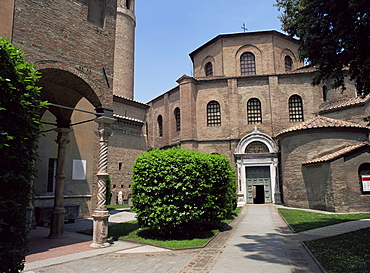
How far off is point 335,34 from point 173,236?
838 centimetres

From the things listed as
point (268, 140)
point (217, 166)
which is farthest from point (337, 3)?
point (268, 140)

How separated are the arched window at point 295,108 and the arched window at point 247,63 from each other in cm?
553

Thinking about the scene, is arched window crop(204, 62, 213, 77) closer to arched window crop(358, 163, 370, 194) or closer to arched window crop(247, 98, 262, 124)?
arched window crop(247, 98, 262, 124)

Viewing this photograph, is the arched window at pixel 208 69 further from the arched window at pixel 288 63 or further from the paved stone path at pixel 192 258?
the paved stone path at pixel 192 258

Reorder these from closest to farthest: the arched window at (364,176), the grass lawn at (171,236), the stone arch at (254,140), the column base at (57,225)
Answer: the grass lawn at (171,236)
the column base at (57,225)
the arched window at (364,176)
the stone arch at (254,140)

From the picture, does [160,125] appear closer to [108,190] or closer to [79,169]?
[108,190]

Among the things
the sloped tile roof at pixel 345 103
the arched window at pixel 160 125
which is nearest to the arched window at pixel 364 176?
the sloped tile roof at pixel 345 103

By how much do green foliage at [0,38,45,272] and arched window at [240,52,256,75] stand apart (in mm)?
27679

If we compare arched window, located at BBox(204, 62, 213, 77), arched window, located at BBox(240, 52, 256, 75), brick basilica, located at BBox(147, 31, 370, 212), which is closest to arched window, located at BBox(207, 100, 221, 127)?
brick basilica, located at BBox(147, 31, 370, 212)

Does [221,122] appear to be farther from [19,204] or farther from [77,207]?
[19,204]

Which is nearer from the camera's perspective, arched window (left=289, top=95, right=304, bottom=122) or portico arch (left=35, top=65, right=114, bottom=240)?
portico arch (left=35, top=65, right=114, bottom=240)

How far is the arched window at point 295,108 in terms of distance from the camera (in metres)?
26.4

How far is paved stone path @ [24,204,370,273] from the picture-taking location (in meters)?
6.09

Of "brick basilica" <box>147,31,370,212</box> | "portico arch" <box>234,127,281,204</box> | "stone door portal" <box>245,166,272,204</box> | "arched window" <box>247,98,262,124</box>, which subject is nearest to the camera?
"brick basilica" <box>147,31,370,212</box>
